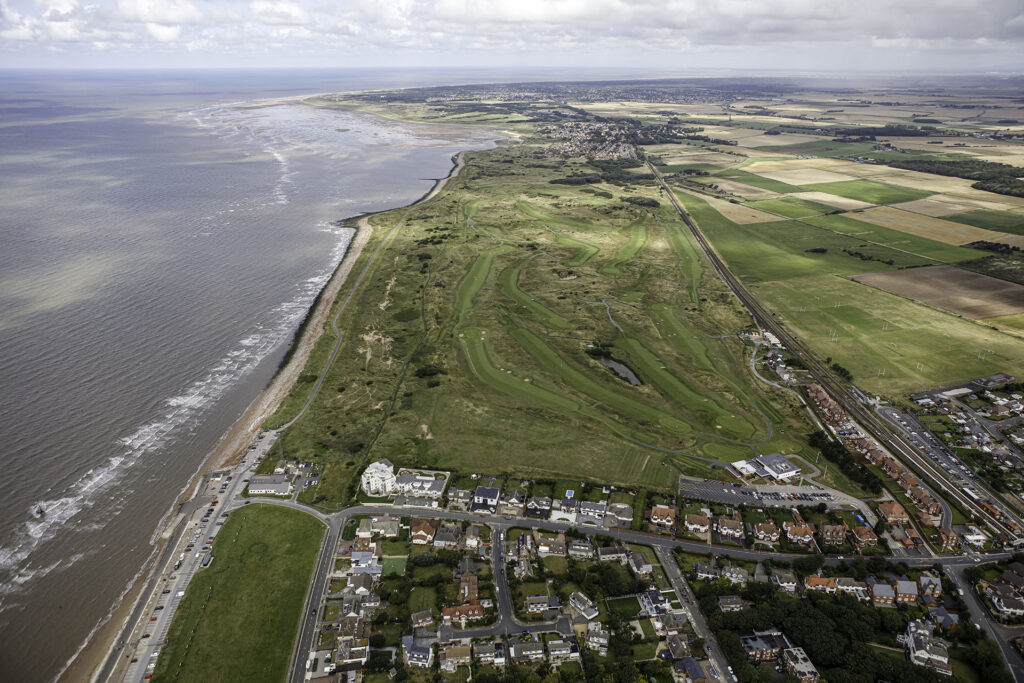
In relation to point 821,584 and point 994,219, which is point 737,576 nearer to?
point 821,584

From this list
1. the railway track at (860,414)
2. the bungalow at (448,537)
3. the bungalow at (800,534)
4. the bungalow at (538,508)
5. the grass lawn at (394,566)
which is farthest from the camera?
the railway track at (860,414)

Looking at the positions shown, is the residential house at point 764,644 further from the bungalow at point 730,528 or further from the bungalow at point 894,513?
the bungalow at point 894,513

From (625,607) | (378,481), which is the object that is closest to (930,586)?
(625,607)

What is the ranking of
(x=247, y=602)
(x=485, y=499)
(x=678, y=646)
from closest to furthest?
(x=678, y=646)
(x=247, y=602)
(x=485, y=499)

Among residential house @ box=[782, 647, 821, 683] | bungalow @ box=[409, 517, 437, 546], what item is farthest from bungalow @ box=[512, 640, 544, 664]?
residential house @ box=[782, 647, 821, 683]

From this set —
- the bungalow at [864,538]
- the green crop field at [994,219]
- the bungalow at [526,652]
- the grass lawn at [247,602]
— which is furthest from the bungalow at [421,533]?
→ the green crop field at [994,219]

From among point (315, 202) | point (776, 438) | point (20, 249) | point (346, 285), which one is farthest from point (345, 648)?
point (315, 202)
